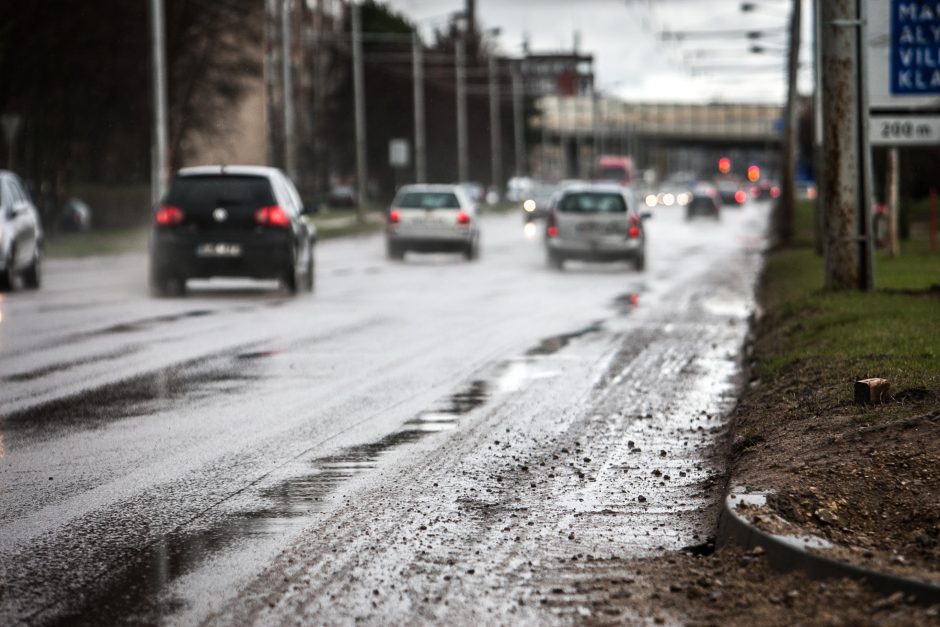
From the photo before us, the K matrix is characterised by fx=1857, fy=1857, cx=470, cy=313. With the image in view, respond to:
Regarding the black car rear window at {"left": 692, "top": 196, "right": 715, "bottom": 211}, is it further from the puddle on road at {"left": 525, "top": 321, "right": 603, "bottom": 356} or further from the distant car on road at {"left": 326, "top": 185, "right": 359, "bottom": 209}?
the puddle on road at {"left": 525, "top": 321, "right": 603, "bottom": 356}

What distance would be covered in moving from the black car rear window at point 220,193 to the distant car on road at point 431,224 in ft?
46.1

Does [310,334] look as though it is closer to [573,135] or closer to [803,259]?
[803,259]

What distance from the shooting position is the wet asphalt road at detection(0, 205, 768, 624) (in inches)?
270

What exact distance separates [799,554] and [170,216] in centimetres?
1871

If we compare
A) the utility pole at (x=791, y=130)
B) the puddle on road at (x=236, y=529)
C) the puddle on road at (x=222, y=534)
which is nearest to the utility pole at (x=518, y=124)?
the utility pole at (x=791, y=130)

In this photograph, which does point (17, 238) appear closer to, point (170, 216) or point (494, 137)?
point (170, 216)

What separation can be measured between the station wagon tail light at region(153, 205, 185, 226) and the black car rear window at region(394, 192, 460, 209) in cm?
1457

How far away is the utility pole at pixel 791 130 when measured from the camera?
3991 centimetres

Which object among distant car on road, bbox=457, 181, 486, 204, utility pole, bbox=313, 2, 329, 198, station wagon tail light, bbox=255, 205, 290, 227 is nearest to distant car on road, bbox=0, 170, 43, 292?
station wagon tail light, bbox=255, 205, 290, 227

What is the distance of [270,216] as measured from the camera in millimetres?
24625

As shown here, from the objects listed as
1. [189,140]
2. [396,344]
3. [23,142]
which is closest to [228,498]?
[396,344]

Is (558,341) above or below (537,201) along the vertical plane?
below

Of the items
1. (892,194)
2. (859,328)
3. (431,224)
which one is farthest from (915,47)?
(431,224)

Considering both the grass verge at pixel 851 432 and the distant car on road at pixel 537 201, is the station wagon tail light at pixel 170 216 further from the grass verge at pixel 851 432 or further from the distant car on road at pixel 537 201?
the distant car on road at pixel 537 201
